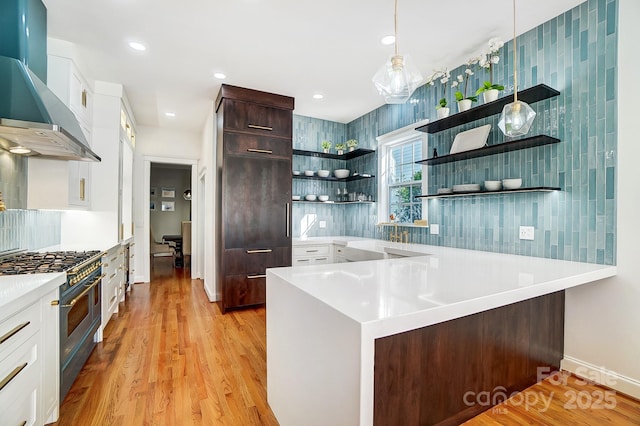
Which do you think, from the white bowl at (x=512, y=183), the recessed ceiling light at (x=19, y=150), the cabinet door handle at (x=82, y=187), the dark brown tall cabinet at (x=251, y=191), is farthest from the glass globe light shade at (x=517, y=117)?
the cabinet door handle at (x=82, y=187)

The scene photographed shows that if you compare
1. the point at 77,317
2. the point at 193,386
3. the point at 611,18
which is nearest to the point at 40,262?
the point at 77,317

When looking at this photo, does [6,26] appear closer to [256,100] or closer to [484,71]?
[256,100]

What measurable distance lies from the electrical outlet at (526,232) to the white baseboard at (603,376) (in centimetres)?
93

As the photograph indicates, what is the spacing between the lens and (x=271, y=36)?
265cm

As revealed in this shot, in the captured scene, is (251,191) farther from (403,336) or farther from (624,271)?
(624,271)

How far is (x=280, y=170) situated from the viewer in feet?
13.0

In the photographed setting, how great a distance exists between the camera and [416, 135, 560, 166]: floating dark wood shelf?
2.26 m

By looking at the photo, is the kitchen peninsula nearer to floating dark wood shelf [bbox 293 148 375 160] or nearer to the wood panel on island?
the wood panel on island

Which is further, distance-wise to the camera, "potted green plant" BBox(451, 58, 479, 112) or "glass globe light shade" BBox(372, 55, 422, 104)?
"potted green plant" BBox(451, 58, 479, 112)

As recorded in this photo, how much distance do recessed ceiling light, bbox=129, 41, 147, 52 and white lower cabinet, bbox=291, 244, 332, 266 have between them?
2.73 metres

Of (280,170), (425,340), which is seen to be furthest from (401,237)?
(425,340)

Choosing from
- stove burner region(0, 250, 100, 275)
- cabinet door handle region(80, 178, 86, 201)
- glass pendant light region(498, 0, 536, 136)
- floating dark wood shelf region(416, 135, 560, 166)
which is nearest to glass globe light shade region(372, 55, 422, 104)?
glass pendant light region(498, 0, 536, 136)

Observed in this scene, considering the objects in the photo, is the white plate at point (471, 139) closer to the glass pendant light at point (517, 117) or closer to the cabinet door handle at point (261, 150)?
the glass pendant light at point (517, 117)

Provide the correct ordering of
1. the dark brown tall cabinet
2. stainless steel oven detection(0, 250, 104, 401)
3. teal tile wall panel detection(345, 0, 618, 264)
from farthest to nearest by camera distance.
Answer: the dark brown tall cabinet, teal tile wall panel detection(345, 0, 618, 264), stainless steel oven detection(0, 250, 104, 401)
